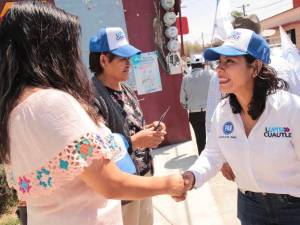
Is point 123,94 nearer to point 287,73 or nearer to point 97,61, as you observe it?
point 97,61

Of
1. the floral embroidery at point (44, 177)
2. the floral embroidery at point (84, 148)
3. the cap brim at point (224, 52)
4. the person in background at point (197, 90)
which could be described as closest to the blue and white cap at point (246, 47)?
the cap brim at point (224, 52)

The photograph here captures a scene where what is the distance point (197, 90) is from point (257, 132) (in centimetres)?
432

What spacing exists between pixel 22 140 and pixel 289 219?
1368 millimetres

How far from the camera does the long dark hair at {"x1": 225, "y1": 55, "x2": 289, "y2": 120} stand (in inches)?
→ 83.0

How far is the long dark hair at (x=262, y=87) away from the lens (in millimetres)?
2107

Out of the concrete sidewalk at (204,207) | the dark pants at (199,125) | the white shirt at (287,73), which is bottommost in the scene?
the concrete sidewalk at (204,207)

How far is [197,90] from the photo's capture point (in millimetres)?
6375

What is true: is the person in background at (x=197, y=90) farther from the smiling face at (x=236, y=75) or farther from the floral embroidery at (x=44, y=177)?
the floral embroidery at (x=44, y=177)

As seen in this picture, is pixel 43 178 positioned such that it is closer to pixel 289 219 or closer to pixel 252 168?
pixel 252 168

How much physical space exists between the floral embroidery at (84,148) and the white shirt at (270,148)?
3.29 feet

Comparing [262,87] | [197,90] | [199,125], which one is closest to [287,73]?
[262,87]

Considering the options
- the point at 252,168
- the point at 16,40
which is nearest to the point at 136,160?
the point at 252,168

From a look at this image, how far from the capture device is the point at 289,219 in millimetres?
2041

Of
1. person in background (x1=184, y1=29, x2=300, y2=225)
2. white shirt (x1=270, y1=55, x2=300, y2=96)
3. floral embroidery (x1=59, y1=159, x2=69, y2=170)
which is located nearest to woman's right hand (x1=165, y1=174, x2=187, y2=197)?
person in background (x1=184, y1=29, x2=300, y2=225)
